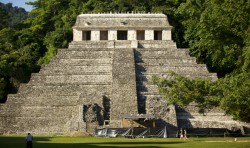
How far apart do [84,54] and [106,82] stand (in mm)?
4831

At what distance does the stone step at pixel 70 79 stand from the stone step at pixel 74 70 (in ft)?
2.01

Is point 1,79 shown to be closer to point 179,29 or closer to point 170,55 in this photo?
point 170,55

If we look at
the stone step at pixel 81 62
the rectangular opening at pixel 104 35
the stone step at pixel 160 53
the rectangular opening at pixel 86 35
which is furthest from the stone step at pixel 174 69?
the rectangular opening at pixel 86 35

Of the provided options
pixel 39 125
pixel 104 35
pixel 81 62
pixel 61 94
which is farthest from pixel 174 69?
pixel 39 125

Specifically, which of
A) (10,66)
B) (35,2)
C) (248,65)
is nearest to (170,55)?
(10,66)

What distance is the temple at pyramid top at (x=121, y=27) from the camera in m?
40.0

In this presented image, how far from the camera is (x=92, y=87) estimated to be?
1272 inches

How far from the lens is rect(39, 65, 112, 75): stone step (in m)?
34.0

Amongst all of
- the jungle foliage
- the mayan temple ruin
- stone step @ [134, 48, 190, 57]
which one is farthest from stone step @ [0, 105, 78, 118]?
stone step @ [134, 48, 190, 57]

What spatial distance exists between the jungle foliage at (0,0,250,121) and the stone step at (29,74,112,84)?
5.01 metres

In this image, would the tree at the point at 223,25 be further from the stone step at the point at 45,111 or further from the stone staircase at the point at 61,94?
the stone step at the point at 45,111

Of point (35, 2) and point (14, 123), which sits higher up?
point (35, 2)

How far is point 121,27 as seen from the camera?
131ft

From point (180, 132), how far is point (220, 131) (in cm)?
237
